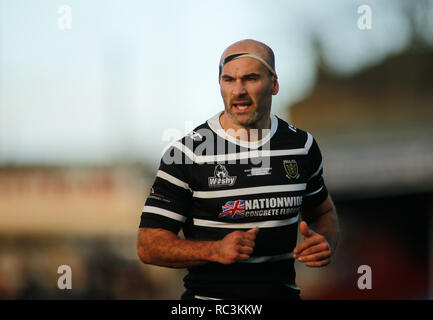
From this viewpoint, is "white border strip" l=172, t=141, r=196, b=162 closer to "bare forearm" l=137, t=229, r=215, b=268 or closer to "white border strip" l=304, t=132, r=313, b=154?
"bare forearm" l=137, t=229, r=215, b=268

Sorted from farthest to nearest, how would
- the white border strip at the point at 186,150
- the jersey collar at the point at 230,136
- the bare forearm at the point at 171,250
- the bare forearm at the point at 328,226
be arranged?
the bare forearm at the point at 328,226 → the jersey collar at the point at 230,136 → the white border strip at the point at 186,150 → the bare forearm at the point at 171,250

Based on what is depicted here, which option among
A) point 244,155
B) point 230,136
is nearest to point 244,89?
point 230,136

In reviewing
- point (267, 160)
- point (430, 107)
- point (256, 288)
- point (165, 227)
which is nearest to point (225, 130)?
point (267, 160)

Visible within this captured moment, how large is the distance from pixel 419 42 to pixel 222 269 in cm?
1666

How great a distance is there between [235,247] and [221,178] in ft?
2.02

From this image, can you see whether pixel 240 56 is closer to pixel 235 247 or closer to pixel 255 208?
pixel 255 208

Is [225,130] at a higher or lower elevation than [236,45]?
lower

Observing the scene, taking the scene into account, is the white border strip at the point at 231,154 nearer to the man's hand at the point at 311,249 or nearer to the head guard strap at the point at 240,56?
the head guard strap at the point at 240,56

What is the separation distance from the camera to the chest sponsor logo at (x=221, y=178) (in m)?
3.83

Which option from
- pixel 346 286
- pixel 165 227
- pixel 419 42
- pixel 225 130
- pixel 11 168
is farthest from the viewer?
pixel 11 168

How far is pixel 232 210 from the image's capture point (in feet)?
12.5

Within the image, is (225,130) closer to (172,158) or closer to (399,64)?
(172,158)

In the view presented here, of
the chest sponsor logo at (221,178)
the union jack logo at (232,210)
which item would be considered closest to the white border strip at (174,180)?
the chest sponsor logo at (221,178)
